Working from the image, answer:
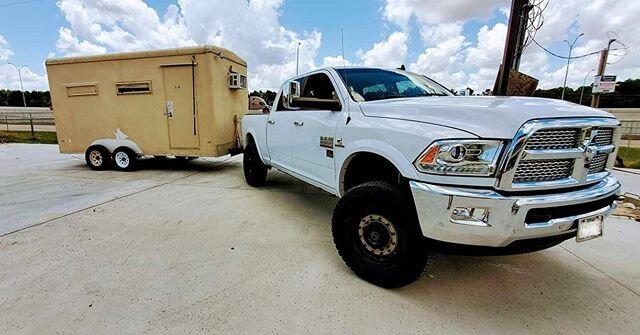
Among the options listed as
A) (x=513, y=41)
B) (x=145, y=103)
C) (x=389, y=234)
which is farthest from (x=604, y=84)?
(x=145, y=103)

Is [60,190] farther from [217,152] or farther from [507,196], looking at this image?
[507,196]

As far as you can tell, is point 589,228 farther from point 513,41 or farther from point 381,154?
point 513,41

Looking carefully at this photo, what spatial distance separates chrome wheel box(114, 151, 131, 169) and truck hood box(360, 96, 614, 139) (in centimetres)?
654

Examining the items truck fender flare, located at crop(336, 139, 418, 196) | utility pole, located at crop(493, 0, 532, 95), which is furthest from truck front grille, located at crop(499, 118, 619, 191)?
utility pole, located at crop(493, 0, 532, 95)

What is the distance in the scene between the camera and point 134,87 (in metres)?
6.55

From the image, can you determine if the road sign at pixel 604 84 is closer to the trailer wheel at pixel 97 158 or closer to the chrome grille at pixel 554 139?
the chrome grille at pixel 554 139

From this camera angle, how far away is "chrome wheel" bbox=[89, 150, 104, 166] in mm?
Answer: 6914

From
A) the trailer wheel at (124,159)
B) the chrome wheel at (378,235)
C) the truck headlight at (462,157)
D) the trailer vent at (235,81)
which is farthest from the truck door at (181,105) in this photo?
the truck headlight at (462,157)

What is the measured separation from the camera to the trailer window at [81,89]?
6.69 meters

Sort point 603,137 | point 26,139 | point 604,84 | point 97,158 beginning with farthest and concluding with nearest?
point 26,139
point 604,84
point 97,158
point 603,137

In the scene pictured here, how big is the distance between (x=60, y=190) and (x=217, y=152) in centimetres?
263

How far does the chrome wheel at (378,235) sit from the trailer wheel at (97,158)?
6.75 metres

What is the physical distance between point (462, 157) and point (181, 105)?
6070 mm

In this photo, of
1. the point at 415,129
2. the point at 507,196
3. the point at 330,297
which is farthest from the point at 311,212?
the point at 507,196
